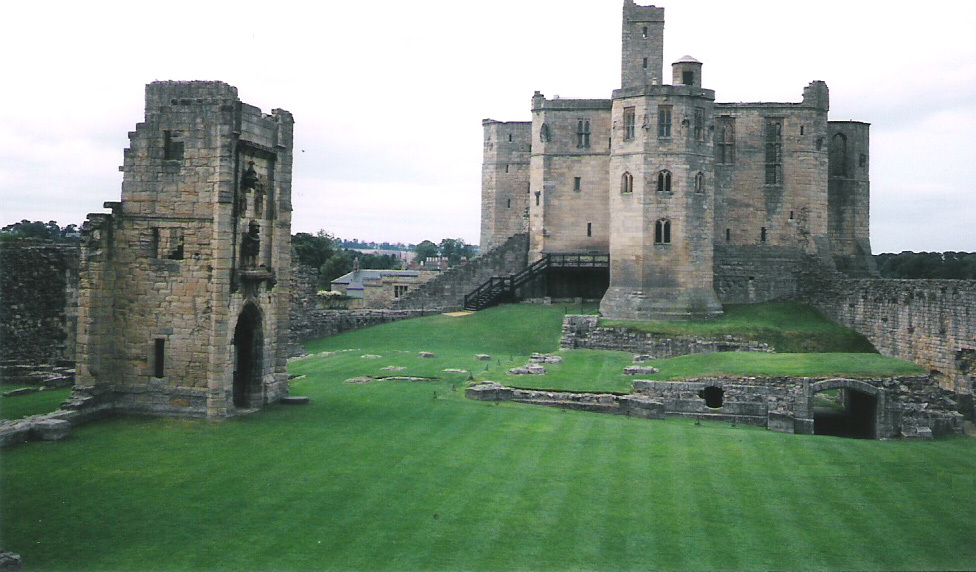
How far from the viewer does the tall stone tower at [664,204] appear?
44.6 m

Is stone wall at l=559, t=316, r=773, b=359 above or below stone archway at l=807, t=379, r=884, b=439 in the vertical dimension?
above

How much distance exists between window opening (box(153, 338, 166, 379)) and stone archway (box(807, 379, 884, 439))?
1786 centimetres

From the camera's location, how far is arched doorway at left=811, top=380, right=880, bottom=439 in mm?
28125

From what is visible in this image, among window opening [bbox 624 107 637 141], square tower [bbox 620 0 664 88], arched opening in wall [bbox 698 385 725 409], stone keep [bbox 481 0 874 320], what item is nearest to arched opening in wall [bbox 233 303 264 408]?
arched opening in wall [bbox 698 385 725 409]

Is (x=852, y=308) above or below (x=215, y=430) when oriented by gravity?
above

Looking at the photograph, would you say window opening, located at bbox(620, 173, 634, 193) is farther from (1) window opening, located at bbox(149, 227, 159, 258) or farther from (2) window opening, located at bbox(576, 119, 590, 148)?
(1) window opening, located at bbox(149, 227, 159, 258)

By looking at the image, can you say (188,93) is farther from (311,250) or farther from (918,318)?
(311,250)

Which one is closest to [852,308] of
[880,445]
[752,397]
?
[752,397]

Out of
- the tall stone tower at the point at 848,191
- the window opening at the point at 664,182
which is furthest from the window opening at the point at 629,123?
the tall stone tower at the point at 848,191

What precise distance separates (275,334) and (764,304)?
3068cm

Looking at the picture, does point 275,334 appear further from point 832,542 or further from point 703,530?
point 832,542

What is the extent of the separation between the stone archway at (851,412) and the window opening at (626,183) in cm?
1587

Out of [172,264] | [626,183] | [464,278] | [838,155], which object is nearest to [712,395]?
[172,264]

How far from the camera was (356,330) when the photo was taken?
4666 cm
